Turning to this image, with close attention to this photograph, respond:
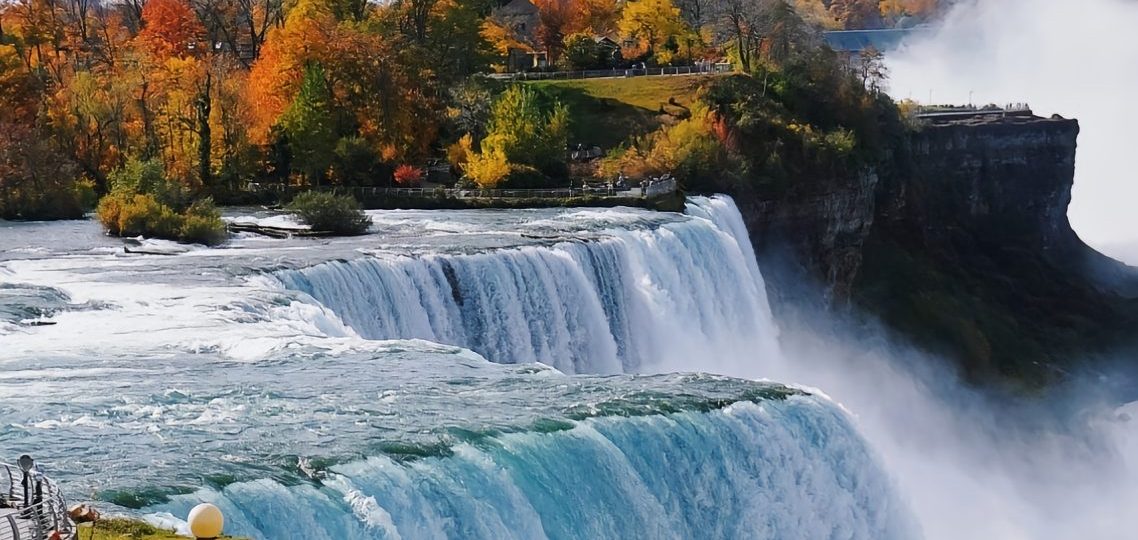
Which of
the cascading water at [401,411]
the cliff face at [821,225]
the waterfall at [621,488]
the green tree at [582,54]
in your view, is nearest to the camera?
the waterfall at [621,488]

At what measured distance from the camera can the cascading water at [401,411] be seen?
2284cm

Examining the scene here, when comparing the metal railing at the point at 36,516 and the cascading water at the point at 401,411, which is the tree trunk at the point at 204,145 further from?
the metal railing at the point at 36,516

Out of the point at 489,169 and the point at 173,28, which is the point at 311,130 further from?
the point at 173,28

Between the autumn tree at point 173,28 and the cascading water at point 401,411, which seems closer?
the cascading water at point 401,411

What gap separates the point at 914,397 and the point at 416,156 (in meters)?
23.3

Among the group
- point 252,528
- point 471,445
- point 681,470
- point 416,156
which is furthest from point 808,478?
point 416,156

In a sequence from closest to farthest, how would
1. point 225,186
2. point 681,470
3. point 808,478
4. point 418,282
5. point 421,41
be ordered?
1. point 681,470
2. point 808,478
3. point 418,282
4. point 225,186
5. point 421,41

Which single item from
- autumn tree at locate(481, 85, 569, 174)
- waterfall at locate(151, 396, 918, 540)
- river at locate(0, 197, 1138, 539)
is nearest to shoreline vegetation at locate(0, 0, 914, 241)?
autumn tree at locate(481, 85, 569, 174)

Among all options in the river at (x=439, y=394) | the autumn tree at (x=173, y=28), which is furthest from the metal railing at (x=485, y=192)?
the autumn tree at (x=173, y=28)

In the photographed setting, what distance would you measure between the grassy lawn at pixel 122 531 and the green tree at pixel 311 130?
148 feet

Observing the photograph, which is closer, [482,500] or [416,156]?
[482,500]

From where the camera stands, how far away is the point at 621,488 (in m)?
25.3

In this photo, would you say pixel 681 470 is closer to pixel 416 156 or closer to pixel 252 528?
pixel 252 528

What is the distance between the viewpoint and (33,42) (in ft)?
236
